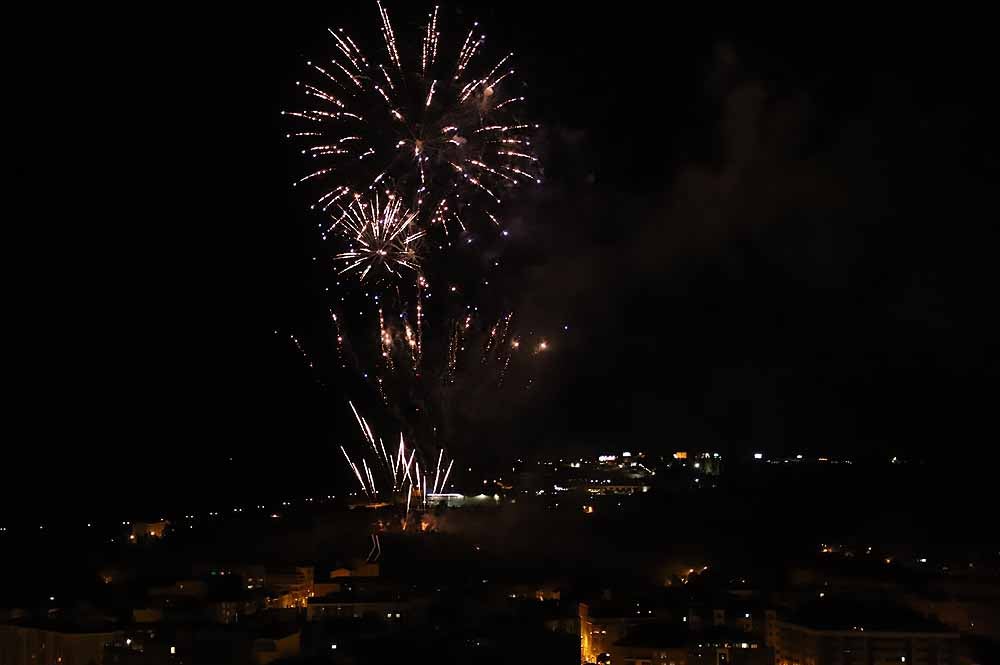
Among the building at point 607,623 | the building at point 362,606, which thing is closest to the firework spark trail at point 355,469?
the building at point 362,606

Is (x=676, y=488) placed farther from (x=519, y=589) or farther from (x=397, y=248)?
(x=397, y=248)

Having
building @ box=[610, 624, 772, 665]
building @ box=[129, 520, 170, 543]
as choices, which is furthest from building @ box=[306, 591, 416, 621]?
building @ box=[129, 520, 170, 543]

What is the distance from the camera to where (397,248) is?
10.3m

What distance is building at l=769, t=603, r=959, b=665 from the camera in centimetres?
1084

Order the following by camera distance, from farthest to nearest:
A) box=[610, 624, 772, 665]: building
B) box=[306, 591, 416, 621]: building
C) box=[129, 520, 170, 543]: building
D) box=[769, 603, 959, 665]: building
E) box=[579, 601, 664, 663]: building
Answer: box=[129, 520, 170, 543]: building < box=[306, 591, 416, 621]: building < box=[579, 601, 664, 663]: building < box=[769, 603, 959, 665]: building < box=[610, 624, 772, 665]: building

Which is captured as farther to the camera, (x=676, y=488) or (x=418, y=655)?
(x=676, y=488)

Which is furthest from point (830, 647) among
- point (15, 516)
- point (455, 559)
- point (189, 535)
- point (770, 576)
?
point (15, 516)

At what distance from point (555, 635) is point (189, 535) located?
30.8 feet

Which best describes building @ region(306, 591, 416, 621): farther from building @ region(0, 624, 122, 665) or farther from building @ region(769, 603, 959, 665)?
building @ region(769, 603, 959, 665)

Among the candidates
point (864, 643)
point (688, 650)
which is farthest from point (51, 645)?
point (864, 643)

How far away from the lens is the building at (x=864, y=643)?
10.8m

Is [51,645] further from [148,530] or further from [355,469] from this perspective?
[355,469]

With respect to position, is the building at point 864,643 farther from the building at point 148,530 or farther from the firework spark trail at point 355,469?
the firework spark trail at point 355,469

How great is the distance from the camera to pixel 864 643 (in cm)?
1091
